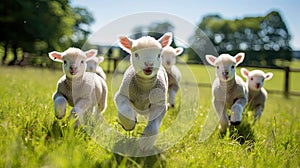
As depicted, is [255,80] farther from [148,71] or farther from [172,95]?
[148,71]

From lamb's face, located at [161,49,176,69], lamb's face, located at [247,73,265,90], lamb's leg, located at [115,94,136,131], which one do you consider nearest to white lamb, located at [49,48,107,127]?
lamb's leg, located at [115,94,136,131]

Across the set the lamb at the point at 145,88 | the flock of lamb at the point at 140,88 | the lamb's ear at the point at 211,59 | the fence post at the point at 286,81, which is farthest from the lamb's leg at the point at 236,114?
the fence post at the point at 286,81

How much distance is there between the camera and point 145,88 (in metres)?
3.51

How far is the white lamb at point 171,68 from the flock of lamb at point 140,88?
1.15m

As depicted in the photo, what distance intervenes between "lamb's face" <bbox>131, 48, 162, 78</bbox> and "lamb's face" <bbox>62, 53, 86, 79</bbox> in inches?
37.0

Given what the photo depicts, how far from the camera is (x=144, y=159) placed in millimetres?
2852

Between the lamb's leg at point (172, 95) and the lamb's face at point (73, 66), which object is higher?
the lamb's face at point (73, 66)

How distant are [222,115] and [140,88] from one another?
1.69 metres

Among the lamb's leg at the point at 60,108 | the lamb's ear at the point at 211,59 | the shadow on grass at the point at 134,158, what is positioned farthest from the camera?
the lamb's ear at the point at 211,59

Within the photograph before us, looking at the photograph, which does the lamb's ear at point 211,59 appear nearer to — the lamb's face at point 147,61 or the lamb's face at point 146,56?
the lamb's face at point 146,56

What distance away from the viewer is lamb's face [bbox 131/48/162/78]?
3266mm

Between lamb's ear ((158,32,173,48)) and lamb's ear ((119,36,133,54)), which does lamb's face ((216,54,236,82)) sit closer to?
lamb's ear ((158,32,173,48))

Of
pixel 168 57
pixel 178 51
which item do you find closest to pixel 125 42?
pixel 178 51

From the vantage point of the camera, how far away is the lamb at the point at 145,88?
3264 millimetres
